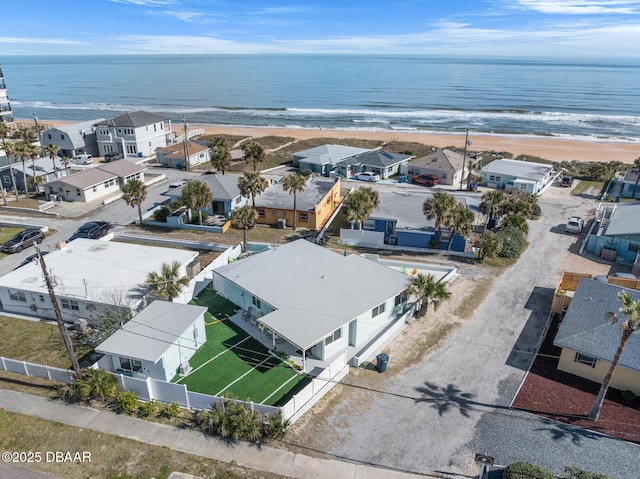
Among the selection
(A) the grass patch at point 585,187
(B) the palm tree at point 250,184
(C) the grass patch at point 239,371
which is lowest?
(C) the grass patch at point 239,371

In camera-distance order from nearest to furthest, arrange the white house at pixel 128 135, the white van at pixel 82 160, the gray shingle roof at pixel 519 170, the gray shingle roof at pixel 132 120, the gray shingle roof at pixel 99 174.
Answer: the gray shingle roof at pixel 99 174 < the gray shingle roof at pixel 519 170 < the white van at pixel 82 160 < the gray shingle roof at pixel 132 120 < the white house at pixel 128 135

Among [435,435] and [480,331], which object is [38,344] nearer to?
[435,435]

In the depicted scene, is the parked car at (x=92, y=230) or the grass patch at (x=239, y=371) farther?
the parked car at (x=92, y=230)

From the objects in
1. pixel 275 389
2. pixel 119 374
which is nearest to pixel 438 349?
pixel 275 389

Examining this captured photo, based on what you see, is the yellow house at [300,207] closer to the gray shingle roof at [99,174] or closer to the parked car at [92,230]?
the parked car at [92,230]

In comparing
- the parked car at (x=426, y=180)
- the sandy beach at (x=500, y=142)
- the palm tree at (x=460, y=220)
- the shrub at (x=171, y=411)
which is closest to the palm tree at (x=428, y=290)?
the palm tree at (x=460, y=220)

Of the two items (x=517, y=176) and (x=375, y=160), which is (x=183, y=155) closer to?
(x=375, y=160)

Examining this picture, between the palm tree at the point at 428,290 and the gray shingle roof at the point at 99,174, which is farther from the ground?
the gray shingle roof at the point at 99,174
